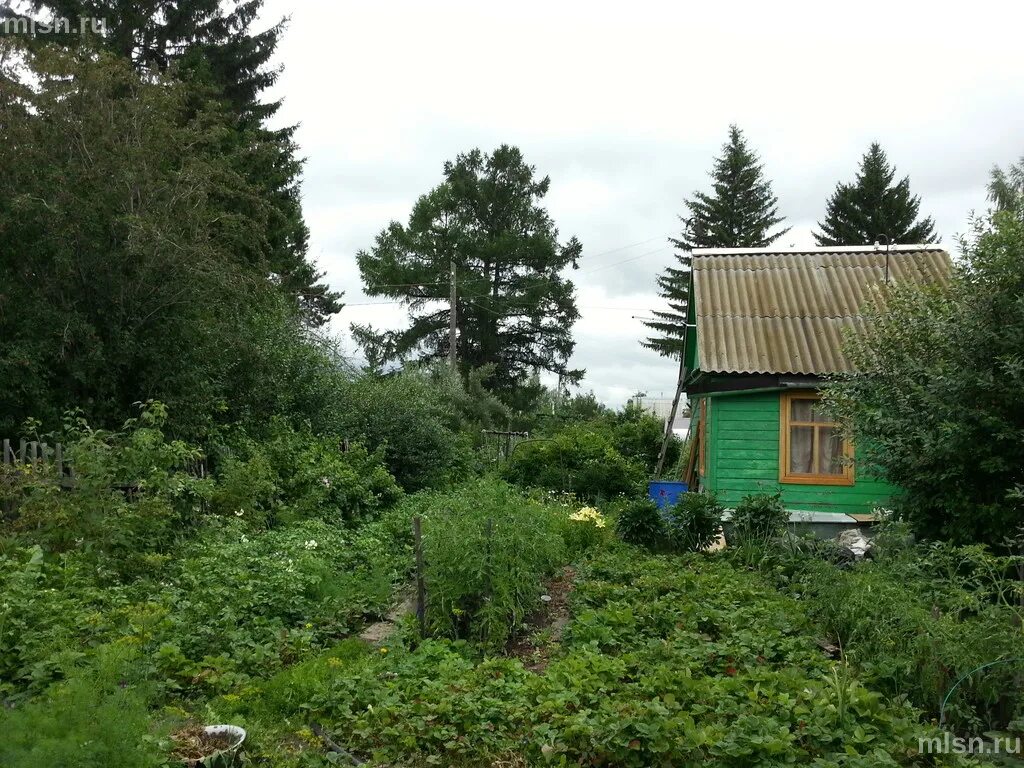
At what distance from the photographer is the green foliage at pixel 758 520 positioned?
9648 mm

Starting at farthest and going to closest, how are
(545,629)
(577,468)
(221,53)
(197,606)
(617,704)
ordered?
1. (221,53)
2. (577,468)
3. (545,629)
4. (197,606)
5. (617,704)

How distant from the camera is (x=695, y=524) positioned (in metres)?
10.0

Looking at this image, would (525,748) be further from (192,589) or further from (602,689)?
(192,589)

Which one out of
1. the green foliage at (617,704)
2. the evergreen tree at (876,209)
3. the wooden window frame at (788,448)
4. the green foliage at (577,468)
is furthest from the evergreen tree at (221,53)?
the evergreen tree at (876,209)

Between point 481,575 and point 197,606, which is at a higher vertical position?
point 481,575

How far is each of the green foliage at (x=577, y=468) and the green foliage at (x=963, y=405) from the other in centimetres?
731

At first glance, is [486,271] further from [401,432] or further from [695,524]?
[695,524]

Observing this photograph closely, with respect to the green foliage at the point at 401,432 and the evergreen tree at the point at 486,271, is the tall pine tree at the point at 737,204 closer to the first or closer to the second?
the evergreen tree at the point at 486,271

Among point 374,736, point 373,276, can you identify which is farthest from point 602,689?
point 373,276

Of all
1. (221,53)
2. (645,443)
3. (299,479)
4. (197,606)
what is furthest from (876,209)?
(197,606)

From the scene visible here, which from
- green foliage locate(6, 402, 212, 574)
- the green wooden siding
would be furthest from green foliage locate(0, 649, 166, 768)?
the green wooden siding

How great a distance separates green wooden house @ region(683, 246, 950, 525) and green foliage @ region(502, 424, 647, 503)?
7.51ft

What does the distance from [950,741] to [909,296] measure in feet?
22.1

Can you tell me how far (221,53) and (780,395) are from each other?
16.7 meters
